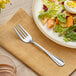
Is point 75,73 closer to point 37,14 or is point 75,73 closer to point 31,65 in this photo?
point 31,65

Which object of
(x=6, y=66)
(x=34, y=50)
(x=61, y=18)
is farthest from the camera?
(x=61, y=18)

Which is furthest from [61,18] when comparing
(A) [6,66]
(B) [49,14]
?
(A) [6,66]

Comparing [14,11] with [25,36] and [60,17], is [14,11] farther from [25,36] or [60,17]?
[60,17]

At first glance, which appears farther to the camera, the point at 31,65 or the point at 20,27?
the point at 20,27

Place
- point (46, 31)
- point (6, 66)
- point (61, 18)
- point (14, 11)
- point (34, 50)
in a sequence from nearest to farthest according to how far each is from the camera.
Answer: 1. point (6, 66)
2. point (34, 50)
3. point (46, 31)
4. point (61, 18)
5. point (14, 11)

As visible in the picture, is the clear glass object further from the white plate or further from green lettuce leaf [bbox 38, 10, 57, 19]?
green lettuce leaf [bbox 38, 10, 57, 19]

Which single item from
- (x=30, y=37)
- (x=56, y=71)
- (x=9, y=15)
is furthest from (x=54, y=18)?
(x=56, y=71)
